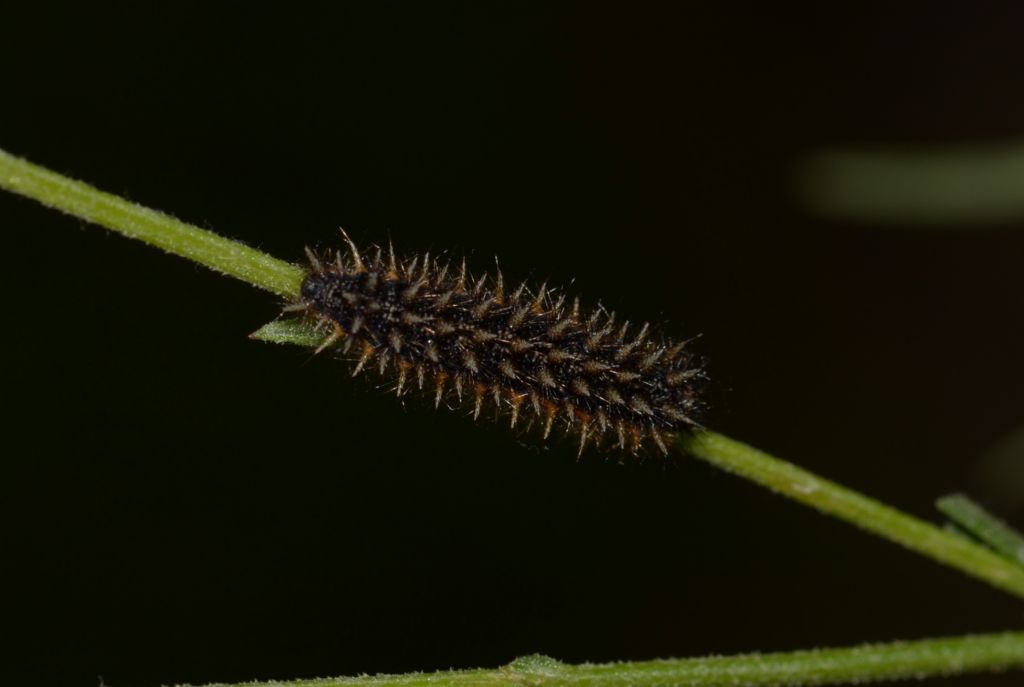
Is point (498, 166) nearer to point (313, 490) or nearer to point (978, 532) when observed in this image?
point (313, 490)

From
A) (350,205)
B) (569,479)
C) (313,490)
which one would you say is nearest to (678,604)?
(569,479)

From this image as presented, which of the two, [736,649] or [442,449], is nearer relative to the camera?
[442,449]

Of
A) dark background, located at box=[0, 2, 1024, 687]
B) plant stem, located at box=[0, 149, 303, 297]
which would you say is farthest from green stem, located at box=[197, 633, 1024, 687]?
dark background, located at box=[0, 2, 1024, 687]

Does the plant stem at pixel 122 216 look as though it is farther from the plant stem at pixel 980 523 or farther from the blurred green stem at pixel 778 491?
the plant stem at pixel 980 523

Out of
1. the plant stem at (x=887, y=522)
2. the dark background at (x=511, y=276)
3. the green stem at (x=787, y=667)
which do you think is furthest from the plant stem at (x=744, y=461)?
the dark background at (x=511, y=276)

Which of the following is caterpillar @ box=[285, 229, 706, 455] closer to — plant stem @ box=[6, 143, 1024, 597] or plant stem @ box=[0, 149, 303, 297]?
plant stem @ box=[6, 143, 1024, 597]

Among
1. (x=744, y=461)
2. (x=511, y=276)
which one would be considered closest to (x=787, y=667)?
(x=744, y=461)
